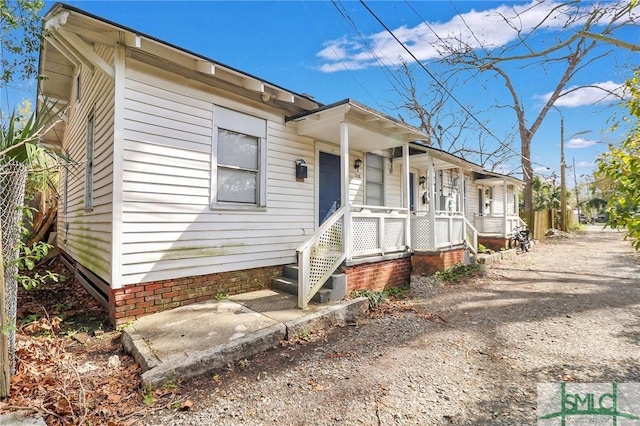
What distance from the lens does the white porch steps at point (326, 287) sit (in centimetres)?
522

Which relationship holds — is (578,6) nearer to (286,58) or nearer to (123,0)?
(286,58)

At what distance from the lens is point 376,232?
644 centimetres

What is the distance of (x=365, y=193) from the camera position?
319 inches

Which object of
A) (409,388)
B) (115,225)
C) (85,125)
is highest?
(85,125)

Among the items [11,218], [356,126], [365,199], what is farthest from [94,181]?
[365,199]

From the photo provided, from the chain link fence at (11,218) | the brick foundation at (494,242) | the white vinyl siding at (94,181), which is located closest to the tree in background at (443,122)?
the brick foundation at (494,242)

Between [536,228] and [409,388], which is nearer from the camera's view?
[409,388]

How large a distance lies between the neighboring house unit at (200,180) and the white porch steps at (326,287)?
21 centimetres

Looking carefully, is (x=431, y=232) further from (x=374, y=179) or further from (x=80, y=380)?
(x=80, y=380)

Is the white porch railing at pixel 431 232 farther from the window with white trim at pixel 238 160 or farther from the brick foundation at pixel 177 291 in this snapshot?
the window with white trim at pixel 238 160

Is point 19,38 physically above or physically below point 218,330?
above

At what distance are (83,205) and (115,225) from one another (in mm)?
2680

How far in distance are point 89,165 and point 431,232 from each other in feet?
25.3

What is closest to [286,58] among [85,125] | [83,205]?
[85,125]
